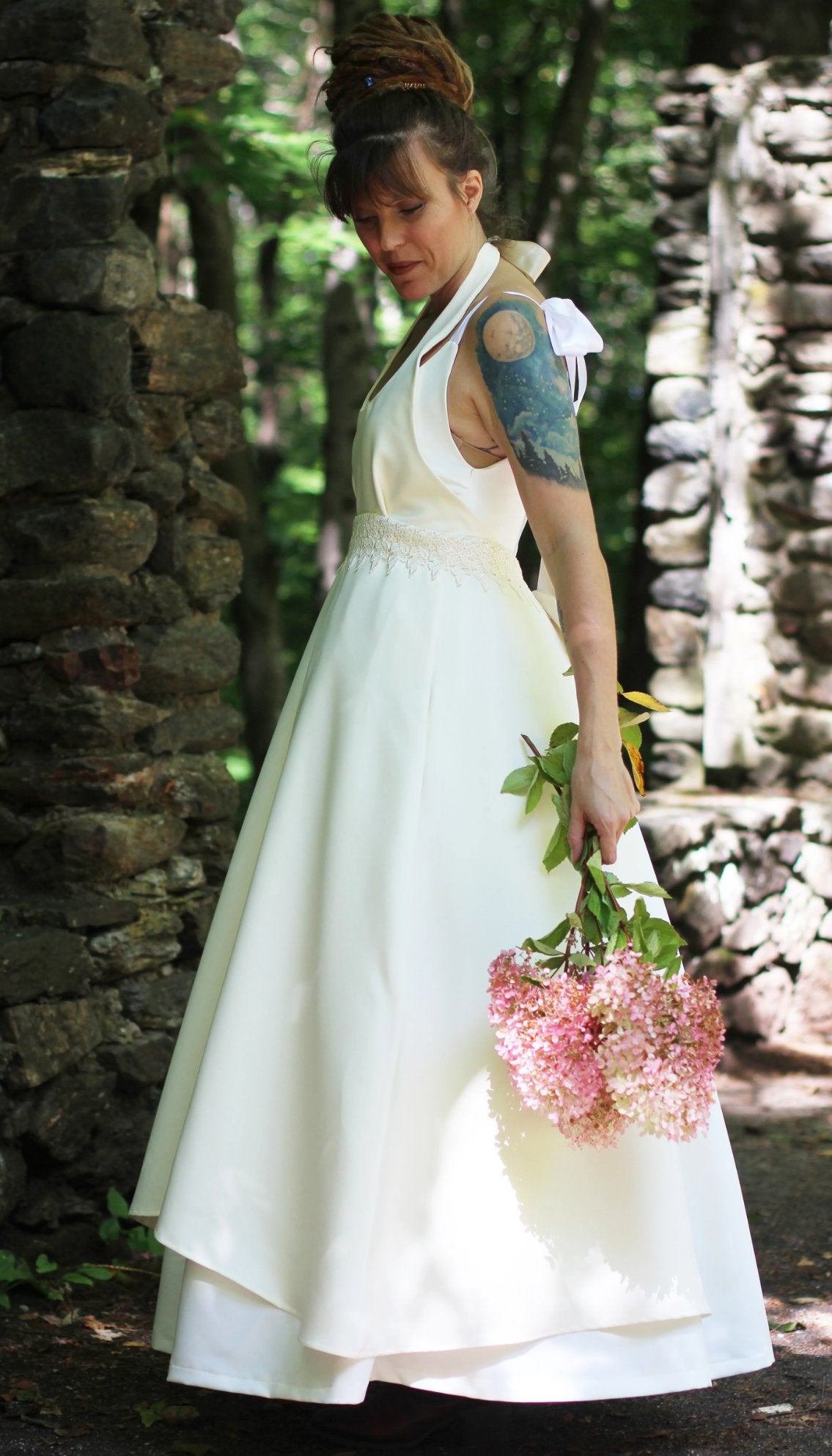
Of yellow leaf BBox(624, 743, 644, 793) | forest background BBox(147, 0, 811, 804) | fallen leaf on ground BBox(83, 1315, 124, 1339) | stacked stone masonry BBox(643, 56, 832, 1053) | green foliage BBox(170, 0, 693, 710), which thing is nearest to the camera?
yellow leaf BBox(624, 743, 644, 793)

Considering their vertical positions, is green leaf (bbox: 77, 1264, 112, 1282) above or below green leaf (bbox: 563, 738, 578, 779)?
below

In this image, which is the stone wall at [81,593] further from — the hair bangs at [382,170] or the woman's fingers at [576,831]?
the woman's fingers at [576,831]

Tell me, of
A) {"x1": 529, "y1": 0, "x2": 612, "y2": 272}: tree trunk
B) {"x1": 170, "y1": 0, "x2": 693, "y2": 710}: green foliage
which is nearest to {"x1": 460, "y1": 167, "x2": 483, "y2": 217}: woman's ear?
{"x1": 170, "y1": 0, "x2": 693, "y2": 710}: green foliage

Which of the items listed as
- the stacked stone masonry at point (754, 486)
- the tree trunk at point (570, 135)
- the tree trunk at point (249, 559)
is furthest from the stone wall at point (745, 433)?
the tree trunk at point (249, 559)

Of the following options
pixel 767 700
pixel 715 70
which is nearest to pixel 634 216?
pixel 715 70

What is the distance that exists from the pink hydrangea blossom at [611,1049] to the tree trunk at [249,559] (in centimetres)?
571

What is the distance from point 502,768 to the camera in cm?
237

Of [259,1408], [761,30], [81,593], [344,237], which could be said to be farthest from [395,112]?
[344,237]

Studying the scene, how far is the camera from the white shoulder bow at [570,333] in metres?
2.38

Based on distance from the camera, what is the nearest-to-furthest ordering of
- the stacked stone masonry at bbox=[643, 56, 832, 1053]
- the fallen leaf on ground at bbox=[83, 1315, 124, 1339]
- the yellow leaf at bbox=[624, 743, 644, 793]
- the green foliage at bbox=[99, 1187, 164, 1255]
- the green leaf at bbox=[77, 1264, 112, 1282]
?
the yellow leaf at bbox=[624, 743, 644, 793] < the fallen leaf on ground at bbox=[83, 1315, 124, 1339] < the green leaf at bbox=[77, 1264, 112, 1282] < the green foliage at bbox=[99, 1187, 164, 1255] < the stacked stone masonry at bbox=[643, 56, 832, 1053]

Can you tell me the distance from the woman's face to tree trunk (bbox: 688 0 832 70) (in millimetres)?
4497

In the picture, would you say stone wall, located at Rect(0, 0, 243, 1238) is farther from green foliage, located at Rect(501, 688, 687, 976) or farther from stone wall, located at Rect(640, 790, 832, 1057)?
stone wall, located at Rect(640, 790, 832, 1057)

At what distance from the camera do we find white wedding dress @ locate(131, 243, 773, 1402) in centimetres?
221

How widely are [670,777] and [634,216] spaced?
9.16 metres
